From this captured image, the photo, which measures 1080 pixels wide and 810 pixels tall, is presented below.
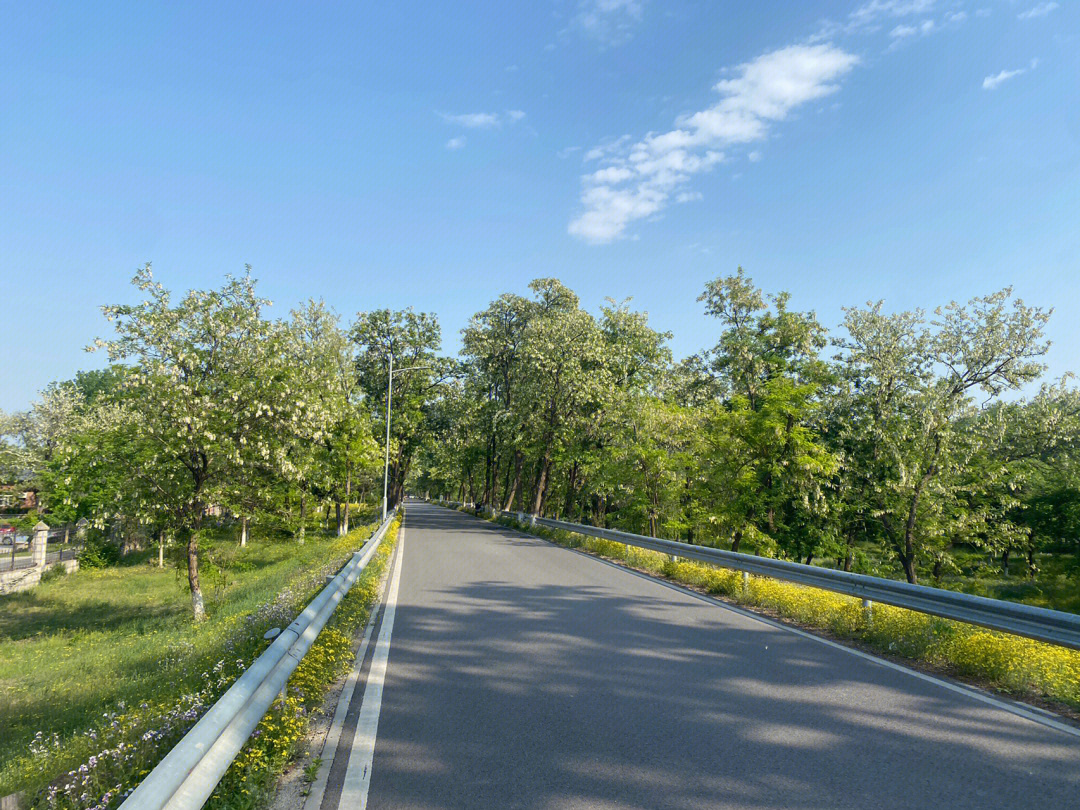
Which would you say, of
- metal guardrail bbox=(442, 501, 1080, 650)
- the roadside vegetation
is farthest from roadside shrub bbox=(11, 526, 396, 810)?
metal guardrail bbox=(442, 501, 1080, 650)

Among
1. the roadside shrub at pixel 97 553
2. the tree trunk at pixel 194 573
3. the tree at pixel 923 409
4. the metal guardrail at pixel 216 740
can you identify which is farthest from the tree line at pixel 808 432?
the roadside shrub at pixel 97 553

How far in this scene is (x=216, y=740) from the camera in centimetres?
313

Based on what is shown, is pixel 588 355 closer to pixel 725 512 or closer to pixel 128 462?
pixel 725 512

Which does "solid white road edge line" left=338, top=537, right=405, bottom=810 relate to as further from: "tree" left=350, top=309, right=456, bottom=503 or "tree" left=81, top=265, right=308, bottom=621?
"tree" left=350, top=309, right=456, bottom=503

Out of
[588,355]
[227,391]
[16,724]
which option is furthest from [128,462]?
[588,355]

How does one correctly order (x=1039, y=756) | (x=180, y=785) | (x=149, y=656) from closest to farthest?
(x=180, y=785) < (x=1039, y=756) < (x=149, y=656)

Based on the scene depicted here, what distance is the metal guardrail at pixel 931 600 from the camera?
5.44m

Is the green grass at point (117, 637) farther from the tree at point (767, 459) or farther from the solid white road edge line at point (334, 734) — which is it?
the tree at point (767, 459)

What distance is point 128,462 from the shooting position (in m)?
15.5

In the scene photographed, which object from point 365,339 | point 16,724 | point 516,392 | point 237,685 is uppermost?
point 365,339

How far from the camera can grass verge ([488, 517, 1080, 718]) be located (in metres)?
5.64

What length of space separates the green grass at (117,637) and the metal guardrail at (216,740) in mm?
1374

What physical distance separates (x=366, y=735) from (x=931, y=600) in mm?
5734

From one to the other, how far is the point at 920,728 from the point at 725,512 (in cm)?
1770
